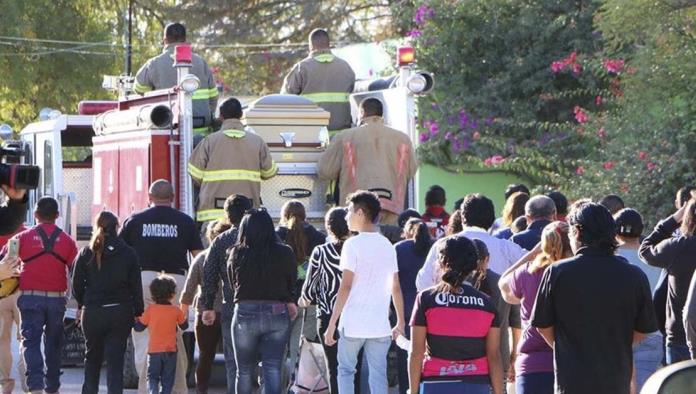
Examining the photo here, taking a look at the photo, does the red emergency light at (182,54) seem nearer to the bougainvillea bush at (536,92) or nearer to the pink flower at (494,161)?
the bougainvillea bush at (536,92)

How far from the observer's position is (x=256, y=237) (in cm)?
1028

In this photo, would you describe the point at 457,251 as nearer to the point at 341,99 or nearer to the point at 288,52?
the point at 341,99

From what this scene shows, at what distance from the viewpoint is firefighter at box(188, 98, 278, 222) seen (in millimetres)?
13070

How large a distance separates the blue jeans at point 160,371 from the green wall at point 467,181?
11.7 meters

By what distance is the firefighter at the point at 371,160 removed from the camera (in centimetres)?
1341

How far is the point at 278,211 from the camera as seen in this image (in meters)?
13.7

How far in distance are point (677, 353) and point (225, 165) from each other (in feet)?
15.5

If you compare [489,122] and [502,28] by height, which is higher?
[502,28]

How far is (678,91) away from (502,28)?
4.53 metres

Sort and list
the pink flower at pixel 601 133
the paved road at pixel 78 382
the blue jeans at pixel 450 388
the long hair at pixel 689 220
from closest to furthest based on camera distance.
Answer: the blue jeans at pixel 450 388 → the long hair at pixel 689 220 → the paved road at pixel 78 382 → the pink flower at pixel 601 133

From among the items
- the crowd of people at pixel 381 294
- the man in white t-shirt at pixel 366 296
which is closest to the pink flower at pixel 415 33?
the crowd of people at pixel 381 294

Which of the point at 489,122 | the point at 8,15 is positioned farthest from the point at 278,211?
the point at 8,15

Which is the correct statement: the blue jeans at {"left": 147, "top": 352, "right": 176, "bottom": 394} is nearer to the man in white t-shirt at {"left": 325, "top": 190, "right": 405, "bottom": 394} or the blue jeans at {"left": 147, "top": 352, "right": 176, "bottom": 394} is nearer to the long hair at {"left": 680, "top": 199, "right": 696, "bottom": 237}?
the man in white t-shirt at {"left": 325, "top": 190, "right": 405, "bottom": 394}

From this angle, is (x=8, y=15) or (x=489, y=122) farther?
(x=8, y=15)
